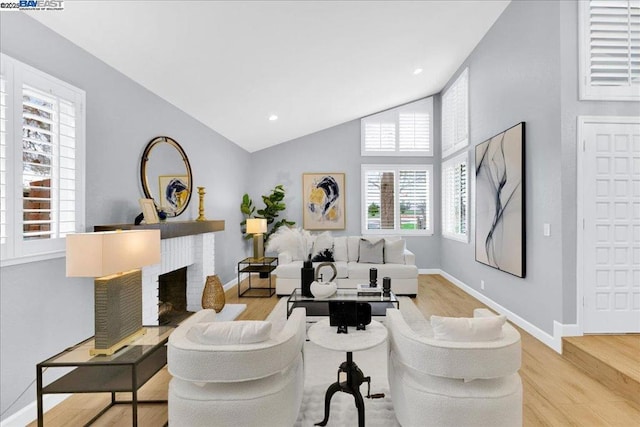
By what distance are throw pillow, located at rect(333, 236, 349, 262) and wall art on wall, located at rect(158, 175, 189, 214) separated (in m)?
2.56

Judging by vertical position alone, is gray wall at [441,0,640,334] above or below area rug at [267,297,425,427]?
above

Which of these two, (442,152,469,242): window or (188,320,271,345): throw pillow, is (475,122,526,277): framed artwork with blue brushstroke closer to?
(442,152,469,242): window

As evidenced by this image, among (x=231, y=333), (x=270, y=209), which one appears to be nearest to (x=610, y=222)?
(x=231, y=333)

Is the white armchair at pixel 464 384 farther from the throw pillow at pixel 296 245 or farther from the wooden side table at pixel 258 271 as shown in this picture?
the throw pillow at pixel 296 245

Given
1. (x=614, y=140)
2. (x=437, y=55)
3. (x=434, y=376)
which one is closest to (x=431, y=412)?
(x=434, y=376)

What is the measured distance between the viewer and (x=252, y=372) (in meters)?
1.77

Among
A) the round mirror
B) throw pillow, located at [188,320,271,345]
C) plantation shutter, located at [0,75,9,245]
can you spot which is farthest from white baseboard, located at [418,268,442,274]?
plantation shutter, located at [0,75,9,245]

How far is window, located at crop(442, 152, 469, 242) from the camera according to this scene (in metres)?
5.73

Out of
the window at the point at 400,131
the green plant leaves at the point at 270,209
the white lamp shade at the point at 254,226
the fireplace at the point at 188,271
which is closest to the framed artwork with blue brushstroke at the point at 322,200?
the green plant leaves at the point at 270,209

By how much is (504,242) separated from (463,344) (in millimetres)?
2918

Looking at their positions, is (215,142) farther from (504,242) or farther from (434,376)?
(434,376)

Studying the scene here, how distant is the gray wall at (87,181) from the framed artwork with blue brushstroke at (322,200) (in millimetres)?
3407

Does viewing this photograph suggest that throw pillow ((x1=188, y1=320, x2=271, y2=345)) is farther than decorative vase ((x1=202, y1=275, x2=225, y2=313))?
No

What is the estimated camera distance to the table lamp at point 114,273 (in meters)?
2.06
